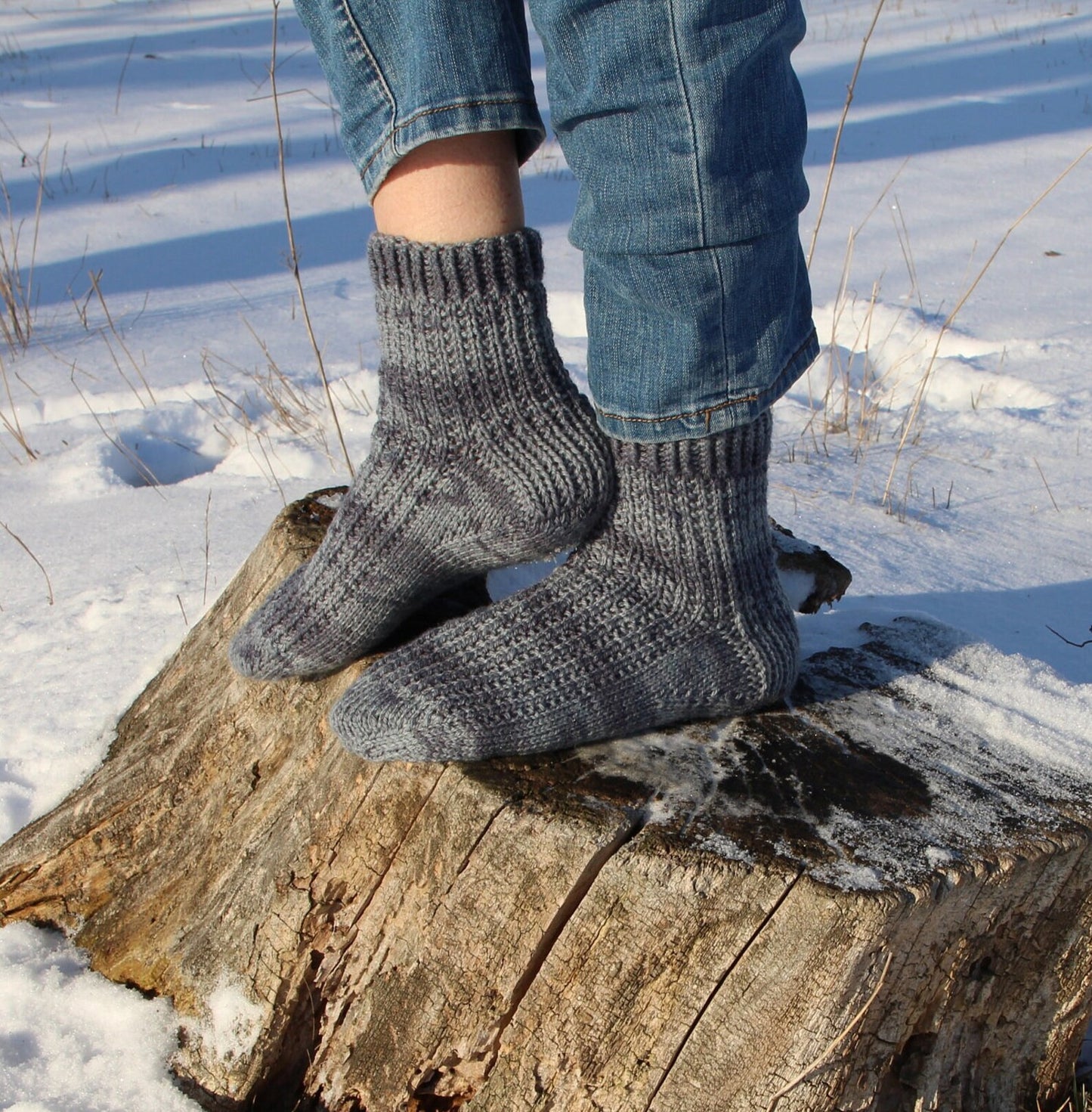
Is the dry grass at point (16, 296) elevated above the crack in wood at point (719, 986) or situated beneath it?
elevated above

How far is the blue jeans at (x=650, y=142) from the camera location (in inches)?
34.2

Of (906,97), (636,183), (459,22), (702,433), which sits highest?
(906,97)

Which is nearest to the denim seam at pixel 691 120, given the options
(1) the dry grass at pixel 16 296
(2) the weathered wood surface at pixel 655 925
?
(2) the weathered wood surface at pixel 655 925

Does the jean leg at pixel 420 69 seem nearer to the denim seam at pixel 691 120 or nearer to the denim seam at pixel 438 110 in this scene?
the denim seam at pixel 438 110

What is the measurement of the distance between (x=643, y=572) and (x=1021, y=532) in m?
1.32

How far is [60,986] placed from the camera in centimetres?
119

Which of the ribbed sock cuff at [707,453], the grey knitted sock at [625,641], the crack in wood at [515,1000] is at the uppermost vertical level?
the ribbed sock cuff at [707,453]

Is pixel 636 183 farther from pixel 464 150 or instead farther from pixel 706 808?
pixel 706 808

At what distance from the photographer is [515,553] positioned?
3.77 ft

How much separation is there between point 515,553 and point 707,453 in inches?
9.0

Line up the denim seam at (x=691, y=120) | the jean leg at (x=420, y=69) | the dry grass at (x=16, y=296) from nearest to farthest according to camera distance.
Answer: the denim seam at (x=691, y=120)
the jean leg at (x=420, y=69)
the dry grass at (x=16, y=296)

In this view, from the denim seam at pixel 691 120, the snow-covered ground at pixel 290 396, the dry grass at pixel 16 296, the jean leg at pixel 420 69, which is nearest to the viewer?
the denim seam at pixel 691 120

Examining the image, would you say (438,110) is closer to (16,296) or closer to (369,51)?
(369,51)

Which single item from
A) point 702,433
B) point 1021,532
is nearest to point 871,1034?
point 702,433
